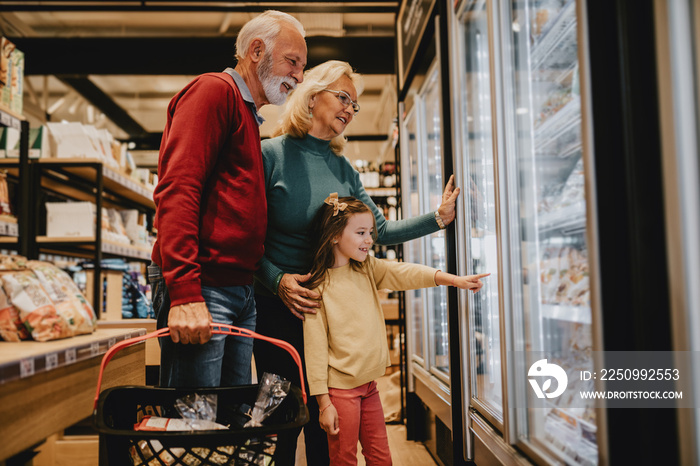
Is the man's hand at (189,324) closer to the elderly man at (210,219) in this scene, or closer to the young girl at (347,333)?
the elderly man at (210,219)

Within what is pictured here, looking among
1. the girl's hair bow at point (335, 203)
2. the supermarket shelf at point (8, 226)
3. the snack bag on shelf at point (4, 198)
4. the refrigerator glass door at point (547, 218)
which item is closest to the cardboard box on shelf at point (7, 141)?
the snack bag on shelf at point (4, 198)

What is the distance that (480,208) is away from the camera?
2.13m

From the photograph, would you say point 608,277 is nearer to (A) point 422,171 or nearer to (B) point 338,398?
(B) point 338,398

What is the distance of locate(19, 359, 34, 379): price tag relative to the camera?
3.56 feet

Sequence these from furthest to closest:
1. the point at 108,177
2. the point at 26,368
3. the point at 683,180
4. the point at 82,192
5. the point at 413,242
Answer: the point at 82,192 < the point at 108,177 < the point at 413,242 < the point at 26,368 < the point at 683,180

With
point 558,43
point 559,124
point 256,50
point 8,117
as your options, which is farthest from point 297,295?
point 8,117

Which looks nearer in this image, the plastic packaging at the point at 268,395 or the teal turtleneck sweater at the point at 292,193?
the plastic packaging at the point at 268,395

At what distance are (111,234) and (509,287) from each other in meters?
3.32

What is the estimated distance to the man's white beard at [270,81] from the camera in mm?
1614

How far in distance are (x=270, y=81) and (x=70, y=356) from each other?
39.0 inches

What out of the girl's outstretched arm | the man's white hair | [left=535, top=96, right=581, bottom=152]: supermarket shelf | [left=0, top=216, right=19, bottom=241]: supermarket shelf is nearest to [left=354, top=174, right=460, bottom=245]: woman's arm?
the girl's outstretched arm

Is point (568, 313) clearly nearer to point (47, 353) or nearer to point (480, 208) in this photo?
point (480, 208)

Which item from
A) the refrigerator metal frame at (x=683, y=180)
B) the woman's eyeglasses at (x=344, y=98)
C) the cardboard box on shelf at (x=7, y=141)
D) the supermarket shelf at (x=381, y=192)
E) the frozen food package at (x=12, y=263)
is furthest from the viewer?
the supermarket shelf at (x=381, y=192)

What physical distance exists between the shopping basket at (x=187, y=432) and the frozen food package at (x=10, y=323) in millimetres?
357
